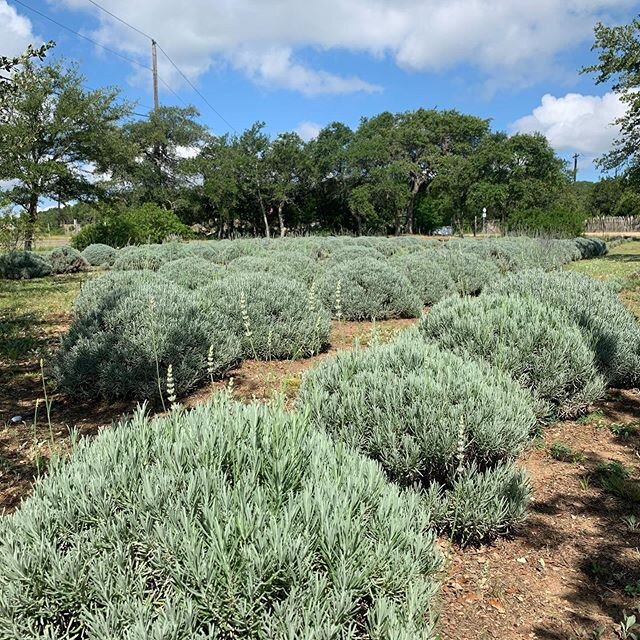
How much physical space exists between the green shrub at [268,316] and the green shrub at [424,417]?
2.51 metres

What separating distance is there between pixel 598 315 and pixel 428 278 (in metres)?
4.46

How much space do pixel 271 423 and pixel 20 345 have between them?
5716mm

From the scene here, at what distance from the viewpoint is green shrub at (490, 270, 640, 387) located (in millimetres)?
4516

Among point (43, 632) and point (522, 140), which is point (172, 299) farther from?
point (522, 140)

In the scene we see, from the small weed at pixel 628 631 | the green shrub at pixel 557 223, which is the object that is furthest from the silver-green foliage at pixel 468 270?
the green shrub at pixel 557 223

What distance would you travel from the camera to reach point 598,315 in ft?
15.8

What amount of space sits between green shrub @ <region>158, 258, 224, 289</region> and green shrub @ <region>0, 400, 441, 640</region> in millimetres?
6185

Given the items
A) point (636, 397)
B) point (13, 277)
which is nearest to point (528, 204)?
point (13, 277)

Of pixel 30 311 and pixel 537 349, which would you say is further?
pixel 30 311

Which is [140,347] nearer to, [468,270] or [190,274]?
[190,274]

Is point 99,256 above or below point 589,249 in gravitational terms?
below

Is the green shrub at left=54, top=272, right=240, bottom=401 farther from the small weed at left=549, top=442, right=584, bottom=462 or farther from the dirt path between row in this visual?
the small weed at left=549, top=442, right=584, bottom=462

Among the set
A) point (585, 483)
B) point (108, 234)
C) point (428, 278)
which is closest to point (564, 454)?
point (585, 483)

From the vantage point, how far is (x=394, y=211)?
47.0m
